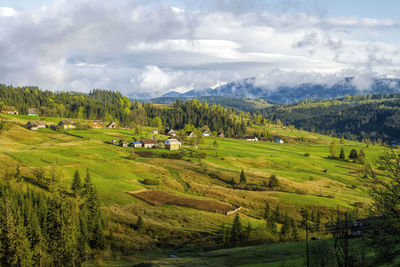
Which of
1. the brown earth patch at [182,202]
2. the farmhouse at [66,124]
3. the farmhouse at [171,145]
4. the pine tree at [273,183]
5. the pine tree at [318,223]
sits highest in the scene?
the farmhouse at [66,124]

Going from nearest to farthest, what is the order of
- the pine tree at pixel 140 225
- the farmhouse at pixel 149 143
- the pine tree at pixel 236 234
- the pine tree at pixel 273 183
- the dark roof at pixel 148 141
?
the pine tree at pixel 236 234 < the pine tree at pixel 140 225 < the pine tree at pixel 273 183 < the farmhouse at pixel 149 143 < the dark roof at pixel 148 141

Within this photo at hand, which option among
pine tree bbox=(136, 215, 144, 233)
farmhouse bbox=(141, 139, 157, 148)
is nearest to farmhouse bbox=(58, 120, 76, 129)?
farmhouse bbox=(141, 139, 157, 148)

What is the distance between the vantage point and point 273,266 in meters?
32.4

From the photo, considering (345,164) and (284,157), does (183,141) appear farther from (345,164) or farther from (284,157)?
(345,164)

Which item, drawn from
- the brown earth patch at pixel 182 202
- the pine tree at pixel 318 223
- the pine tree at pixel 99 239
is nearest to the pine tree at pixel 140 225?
the pine tree at pixel 99 239

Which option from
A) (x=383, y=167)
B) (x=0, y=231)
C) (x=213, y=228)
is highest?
(x=383, y=167)

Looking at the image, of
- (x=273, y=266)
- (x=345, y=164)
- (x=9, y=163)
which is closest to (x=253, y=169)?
(x=345, y=164)

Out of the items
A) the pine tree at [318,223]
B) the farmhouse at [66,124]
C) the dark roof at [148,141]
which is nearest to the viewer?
the pine tree at [318,223]

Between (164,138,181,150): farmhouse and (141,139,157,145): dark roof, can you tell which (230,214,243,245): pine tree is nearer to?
(164,138,181,150): farmhouse

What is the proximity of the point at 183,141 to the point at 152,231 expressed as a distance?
11947cm

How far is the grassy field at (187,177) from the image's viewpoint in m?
73.8

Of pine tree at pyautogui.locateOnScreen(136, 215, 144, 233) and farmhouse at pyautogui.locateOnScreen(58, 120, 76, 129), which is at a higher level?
farmhouse at pyautogui.locateOnScreen(58, 120, 76, 129)

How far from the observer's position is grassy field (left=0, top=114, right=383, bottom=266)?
73.8 meters

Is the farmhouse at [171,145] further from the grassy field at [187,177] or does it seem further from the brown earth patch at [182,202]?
the brown earth patch at [182,202]
